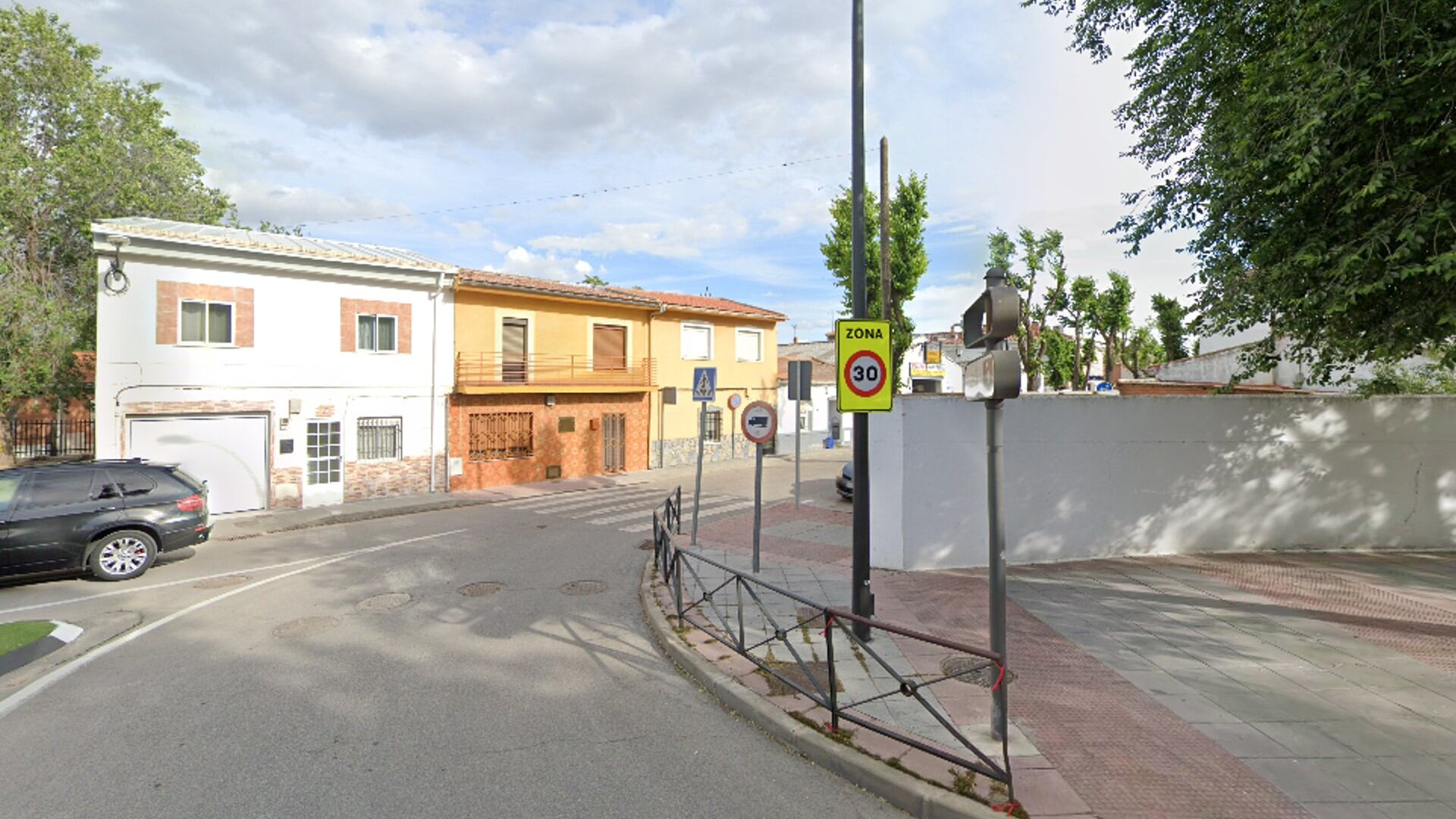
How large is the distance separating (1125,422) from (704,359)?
16.1 meters

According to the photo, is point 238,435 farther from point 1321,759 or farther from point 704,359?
point 1321,759

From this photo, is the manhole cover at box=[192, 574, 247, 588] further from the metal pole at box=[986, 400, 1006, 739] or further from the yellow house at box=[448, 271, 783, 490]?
the metal pole at box=[986, 400, 1006, 739]

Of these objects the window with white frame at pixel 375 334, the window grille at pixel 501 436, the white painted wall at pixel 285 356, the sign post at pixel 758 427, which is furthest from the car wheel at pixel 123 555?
the window grille at pixel 501 436

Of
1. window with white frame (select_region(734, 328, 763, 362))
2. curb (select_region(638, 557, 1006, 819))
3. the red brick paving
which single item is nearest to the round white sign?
curb (select_region(638, 557, 1006, 819))

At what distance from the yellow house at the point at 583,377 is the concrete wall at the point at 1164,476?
484 inches

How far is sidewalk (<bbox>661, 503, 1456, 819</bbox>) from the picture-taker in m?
3.56

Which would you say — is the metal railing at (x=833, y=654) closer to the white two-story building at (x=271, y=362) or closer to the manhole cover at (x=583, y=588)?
the manhole cover at (x=583, y=588)

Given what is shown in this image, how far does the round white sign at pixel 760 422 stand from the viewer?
8500 millimetres

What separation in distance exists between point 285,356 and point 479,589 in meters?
9.69

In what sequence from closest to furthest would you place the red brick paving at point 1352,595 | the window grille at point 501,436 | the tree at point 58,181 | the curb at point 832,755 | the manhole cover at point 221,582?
the curb at point 832,755
the red brick paving at point 1352,595
the manhole cover at point 221,582
the tree at point 58,181
the window grille at point 501,436

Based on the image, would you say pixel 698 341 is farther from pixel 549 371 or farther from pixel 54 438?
pixel 54 438

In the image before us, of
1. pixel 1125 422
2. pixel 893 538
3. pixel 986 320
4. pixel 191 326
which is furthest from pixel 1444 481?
pixel 191 326

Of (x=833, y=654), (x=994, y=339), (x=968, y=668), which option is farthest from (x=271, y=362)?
(x=994, y=339)

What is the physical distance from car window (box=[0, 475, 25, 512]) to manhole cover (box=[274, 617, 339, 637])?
4562 millimetres
